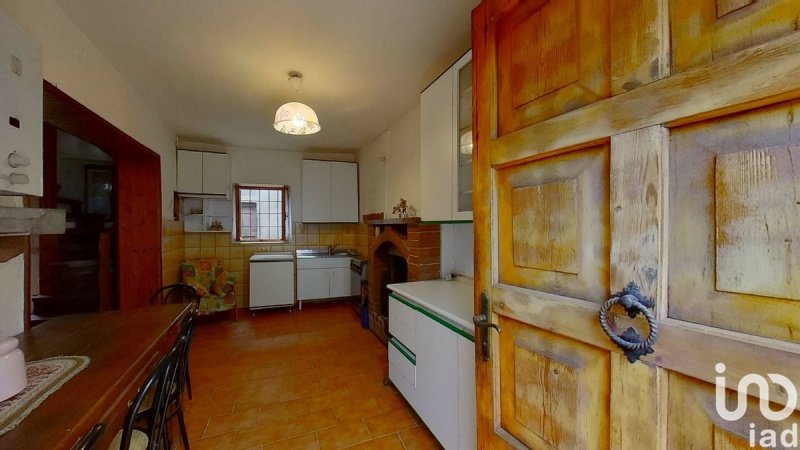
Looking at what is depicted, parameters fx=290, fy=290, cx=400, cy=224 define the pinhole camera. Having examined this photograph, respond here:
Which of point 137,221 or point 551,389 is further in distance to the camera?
point 137,221

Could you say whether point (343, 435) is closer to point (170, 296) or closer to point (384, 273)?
point (384, 273)

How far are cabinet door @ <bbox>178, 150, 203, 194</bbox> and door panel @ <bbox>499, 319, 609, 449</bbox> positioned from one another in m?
4.28

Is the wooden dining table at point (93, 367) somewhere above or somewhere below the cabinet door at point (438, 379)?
above

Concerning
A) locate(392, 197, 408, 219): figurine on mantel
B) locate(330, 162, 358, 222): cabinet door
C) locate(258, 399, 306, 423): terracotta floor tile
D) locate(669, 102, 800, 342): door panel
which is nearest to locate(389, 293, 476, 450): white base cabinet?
locate(258, 399, 306, 423): terracotta floor tile

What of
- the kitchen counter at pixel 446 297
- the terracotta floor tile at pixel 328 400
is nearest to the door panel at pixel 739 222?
the kitchen counter at pixel 446 297

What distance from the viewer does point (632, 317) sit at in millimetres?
644

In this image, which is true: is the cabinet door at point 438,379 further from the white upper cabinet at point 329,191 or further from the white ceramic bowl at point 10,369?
the white upper cabinet at point 329,191

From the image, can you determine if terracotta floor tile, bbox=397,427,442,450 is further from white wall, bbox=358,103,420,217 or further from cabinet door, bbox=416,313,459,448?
white wall, bbox=358,103,420,217

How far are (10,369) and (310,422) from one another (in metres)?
1.46

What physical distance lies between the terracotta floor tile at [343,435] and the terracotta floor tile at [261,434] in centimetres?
24

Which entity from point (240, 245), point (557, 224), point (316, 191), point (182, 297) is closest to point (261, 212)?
point (240, 245)

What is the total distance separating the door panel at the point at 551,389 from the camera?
0.73m

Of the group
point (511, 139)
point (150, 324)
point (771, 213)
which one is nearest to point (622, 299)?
point (771, 213)

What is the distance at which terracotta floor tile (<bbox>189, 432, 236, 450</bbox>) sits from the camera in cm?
169
